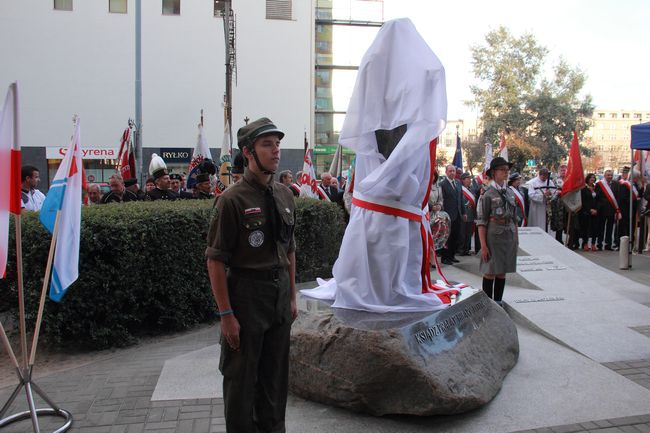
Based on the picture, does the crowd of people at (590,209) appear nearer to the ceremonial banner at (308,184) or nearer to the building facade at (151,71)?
the ceremonial banner at (308,184)

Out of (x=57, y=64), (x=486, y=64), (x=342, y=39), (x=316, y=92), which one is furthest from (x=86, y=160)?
(x=486, y=64)

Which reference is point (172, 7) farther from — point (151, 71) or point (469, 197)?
point (469, 197)

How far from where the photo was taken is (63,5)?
32.2 meters

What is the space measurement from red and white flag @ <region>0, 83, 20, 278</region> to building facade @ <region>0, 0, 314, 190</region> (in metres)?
28.2

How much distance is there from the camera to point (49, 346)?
5996mm

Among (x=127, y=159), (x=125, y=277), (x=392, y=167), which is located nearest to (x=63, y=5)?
(x=127, y=159)

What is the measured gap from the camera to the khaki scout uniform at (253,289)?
9.84 ft

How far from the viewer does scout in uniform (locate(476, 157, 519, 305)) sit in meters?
6.53

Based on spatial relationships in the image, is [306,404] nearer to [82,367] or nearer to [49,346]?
[82,367]

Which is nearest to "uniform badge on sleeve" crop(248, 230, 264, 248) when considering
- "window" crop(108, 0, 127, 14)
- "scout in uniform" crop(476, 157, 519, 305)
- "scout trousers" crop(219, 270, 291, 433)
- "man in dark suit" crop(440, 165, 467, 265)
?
"scout trousers" crop(219, 270, 291, 433)

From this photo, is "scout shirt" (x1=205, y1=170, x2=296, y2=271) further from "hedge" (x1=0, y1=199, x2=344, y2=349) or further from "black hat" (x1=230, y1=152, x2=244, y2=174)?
"hedge" (x1=0, y1=199, x2=344, y2=349)

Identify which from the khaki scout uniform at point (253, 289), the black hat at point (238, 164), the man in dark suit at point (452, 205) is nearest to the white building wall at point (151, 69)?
Result: the man in dark suit at point (452, 205)

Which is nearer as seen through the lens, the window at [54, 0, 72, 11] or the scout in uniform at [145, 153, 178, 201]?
the scout in uniform at [145, 153, 178, 201]

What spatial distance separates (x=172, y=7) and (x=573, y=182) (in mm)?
28275
